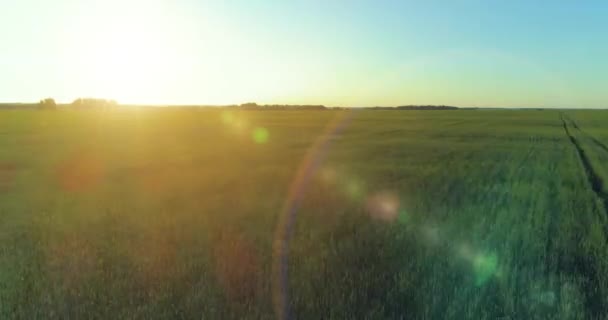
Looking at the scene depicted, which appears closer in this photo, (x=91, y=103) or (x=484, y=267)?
(x=484, y=267)

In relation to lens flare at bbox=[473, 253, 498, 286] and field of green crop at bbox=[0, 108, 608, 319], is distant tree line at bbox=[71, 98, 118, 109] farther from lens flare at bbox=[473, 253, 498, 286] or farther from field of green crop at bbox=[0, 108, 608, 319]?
lens flare at bbox=[473, 253, 498, 286]

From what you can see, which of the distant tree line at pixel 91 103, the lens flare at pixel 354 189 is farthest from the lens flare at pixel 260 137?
the distant tree line at pixel 91 103

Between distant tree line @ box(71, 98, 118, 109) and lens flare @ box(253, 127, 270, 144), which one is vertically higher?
A: distant tree line @ box(71, 98, 118, 109)

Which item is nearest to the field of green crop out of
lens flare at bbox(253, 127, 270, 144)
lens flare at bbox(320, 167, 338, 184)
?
lens flare at bbox(320, 167, 338, 184)

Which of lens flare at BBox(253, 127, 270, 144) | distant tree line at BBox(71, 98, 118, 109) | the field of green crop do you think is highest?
distant tree line at BBox(71, 98, 118, 109)

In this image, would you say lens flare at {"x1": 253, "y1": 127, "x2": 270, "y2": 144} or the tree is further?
the tree

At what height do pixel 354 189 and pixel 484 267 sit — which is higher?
pixel 484 267

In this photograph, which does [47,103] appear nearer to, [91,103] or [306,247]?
[91,103]

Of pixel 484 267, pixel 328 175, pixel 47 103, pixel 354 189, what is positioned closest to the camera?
pixel 484 267

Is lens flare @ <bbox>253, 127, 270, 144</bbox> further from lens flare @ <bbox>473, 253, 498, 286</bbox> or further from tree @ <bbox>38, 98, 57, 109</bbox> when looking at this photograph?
tree @ <bbox>38, 98, 57, 109</bbox>

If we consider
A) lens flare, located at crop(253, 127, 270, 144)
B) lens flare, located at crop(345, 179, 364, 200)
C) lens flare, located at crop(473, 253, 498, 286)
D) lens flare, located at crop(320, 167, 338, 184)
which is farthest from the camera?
lens flare, located at crop(253, 127, 270, 144)

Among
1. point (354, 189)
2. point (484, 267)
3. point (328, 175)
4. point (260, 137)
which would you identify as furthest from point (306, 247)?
point (260, 137)

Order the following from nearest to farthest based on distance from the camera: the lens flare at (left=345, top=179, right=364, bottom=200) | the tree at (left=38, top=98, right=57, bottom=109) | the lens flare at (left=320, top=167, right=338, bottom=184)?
1. the lens flare at (left=345, top=179, right=364, bottom=200)
2. the lens flare at (left=320, top=167, right=338, bottom=184)
3. the tree at (left=38, top=98, right=57, bottom=109)

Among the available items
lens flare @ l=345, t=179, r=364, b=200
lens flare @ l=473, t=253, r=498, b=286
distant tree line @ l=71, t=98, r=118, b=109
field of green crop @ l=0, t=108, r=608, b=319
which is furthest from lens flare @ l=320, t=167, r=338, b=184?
distant tree line @ l=71, t=98, r=118, b=109
